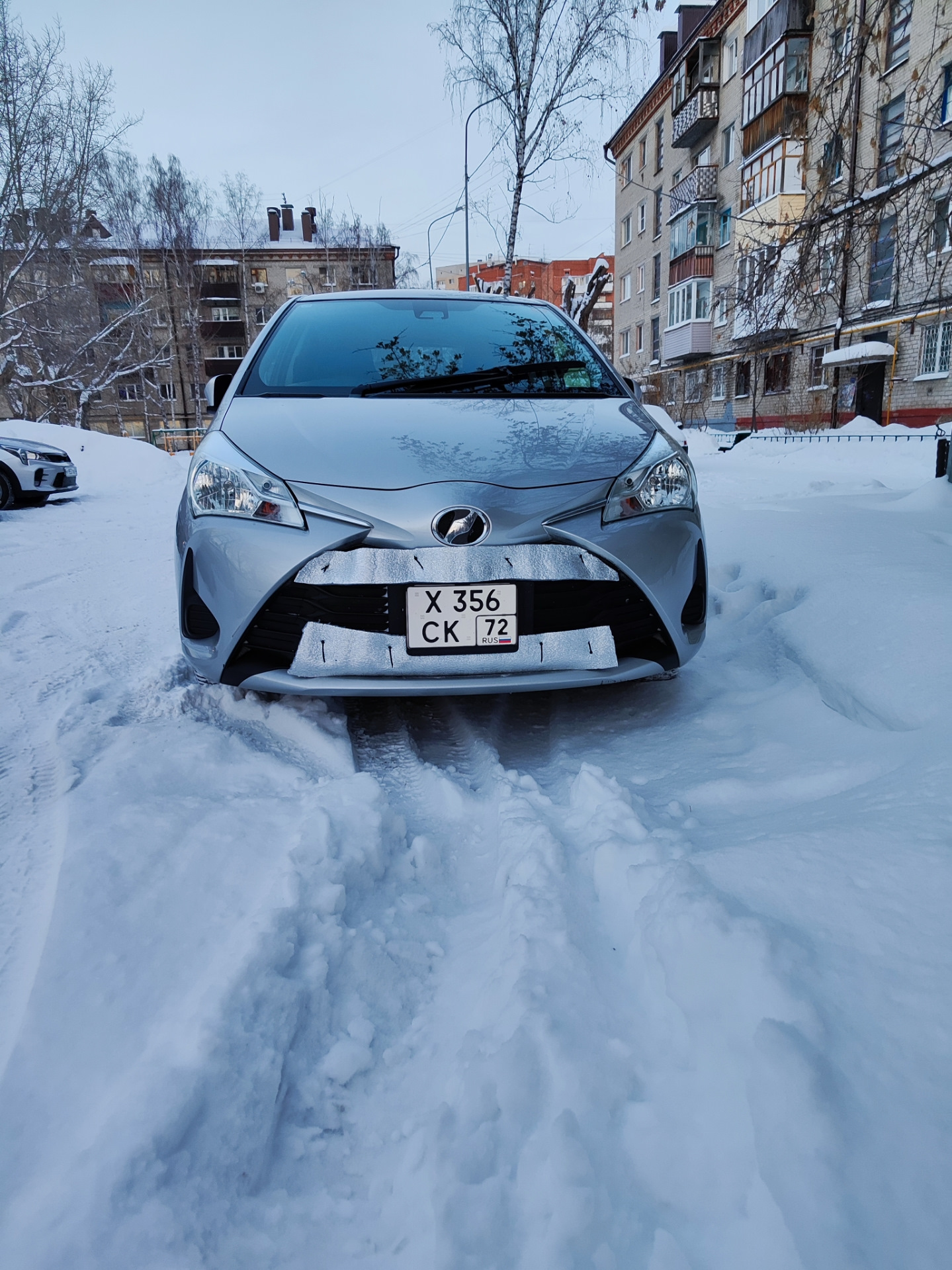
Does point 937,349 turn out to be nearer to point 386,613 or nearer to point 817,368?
point 817,368

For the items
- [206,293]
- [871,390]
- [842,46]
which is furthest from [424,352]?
[206,293]

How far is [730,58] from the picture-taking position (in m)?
26.4

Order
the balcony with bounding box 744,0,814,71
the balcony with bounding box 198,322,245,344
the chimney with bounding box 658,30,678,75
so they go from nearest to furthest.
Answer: the balcony with bounding box 744,0,814,71 → the chimney with bounding box 658,30,678,75 → the balcony with bounding box 198,322,245,344

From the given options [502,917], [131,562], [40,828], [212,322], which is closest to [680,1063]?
[502,917]

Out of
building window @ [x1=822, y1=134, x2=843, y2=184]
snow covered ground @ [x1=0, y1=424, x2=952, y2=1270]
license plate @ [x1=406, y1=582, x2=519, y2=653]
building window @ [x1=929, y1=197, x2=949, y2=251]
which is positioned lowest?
snow covered ground @ [x1=0, y1=424, x2=952, y2=1270]

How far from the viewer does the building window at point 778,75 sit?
66.5 feet

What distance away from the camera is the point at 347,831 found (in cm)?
156

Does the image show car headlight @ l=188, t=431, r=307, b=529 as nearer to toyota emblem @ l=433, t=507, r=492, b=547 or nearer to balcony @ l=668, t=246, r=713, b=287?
toyota emblem @ l=433, t=507, r=492, b=547

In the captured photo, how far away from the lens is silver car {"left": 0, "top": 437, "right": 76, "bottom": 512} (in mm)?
8133

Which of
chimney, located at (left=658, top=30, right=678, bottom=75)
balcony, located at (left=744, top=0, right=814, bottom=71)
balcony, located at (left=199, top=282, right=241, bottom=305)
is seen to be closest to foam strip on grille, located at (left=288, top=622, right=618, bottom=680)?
balcony, located at (left=744, top=0, right=814, bottom=71)

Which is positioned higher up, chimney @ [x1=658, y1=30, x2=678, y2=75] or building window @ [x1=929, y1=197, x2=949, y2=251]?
chimney @ [x1=658, y1=30, x2=678, y2=75]

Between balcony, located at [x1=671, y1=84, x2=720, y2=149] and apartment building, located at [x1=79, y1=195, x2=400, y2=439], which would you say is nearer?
balcony, located at [x1=671, y1=84, x2=720, y2=149]

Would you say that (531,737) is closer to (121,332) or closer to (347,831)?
(347,831)

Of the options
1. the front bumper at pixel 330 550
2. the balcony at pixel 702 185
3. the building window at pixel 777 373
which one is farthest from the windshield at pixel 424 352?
the balcony at pixel 702 185
